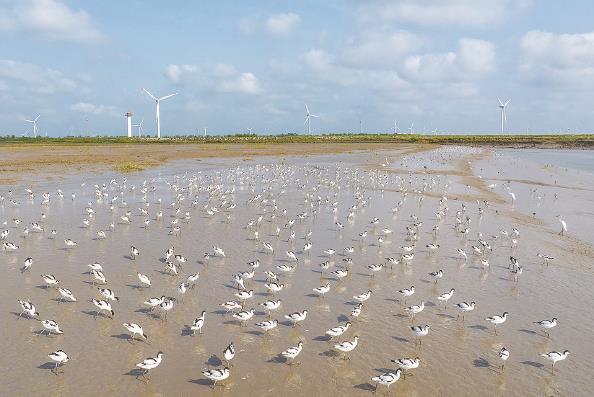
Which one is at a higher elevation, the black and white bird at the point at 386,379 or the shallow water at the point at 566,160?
the shallow water at the point at 566,160

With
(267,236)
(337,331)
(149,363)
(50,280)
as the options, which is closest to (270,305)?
(337,331)

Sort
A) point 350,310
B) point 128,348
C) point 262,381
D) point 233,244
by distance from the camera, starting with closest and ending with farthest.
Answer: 1. point 262,381
2. point 128,348
3. point 350,310
4. point 233,244

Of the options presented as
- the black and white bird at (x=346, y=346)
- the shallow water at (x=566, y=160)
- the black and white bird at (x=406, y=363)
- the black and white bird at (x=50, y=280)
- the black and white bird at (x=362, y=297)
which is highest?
the shallow water at (x=566, y=160)

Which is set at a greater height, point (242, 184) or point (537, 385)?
point (242, 184)

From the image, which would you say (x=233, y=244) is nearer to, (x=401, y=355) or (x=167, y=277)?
(x=167, y=277)

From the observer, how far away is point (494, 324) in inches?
529

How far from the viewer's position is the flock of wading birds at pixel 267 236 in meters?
12.2

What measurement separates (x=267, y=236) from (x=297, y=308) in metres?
8.68

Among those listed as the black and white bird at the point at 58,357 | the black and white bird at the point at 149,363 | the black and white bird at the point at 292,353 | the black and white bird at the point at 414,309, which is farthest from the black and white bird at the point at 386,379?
the black and white bird at the point at 58,357

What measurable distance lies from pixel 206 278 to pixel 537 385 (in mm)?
9927

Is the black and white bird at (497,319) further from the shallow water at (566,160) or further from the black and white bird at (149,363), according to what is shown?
the shallow water at (566,160)

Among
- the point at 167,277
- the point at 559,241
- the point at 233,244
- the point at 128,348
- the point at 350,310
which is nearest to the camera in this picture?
the point at 128,348

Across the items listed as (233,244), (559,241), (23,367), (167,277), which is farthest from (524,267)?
(23,367)

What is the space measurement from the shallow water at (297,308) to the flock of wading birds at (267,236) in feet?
0.77
